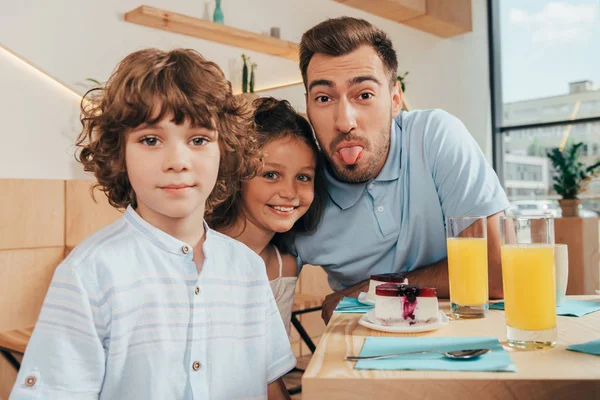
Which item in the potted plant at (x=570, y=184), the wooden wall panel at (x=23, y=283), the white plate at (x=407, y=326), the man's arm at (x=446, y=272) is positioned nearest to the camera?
the white plate at (x=407, y=326)

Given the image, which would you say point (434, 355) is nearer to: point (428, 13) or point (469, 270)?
point (469, 270)

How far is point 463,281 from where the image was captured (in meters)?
1.12

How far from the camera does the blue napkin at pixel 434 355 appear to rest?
0.76 meters

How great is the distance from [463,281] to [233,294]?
464 mm

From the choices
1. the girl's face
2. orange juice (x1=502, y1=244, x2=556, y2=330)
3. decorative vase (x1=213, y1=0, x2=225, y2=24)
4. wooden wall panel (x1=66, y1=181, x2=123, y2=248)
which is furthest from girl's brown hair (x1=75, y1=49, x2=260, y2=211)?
decorative vase (x1=213, y1=0, x2=225, y2=24)

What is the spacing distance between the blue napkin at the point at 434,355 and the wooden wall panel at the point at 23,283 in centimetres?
241

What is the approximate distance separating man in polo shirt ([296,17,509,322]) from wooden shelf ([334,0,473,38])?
3.39 metres

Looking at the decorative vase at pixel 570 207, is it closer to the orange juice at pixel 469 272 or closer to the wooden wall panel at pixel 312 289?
the wooden wall panel at pixel 312 289

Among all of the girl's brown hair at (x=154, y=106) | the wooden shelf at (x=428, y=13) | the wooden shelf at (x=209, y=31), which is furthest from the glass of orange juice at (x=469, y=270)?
the wooden shelf at (x=428, y=13)

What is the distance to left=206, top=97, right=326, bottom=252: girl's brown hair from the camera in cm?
160

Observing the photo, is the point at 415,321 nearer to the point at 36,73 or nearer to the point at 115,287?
the point at 115,287

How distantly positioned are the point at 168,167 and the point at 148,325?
28 cm

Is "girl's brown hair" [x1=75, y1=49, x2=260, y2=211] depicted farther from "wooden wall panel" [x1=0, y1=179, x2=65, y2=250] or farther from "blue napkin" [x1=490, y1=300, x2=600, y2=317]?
"wooden wall panel" [x1=0, y1=179, x2=65, y2=250]

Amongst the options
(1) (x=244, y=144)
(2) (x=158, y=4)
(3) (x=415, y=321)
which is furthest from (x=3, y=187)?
(3) (x=415, y=321)
